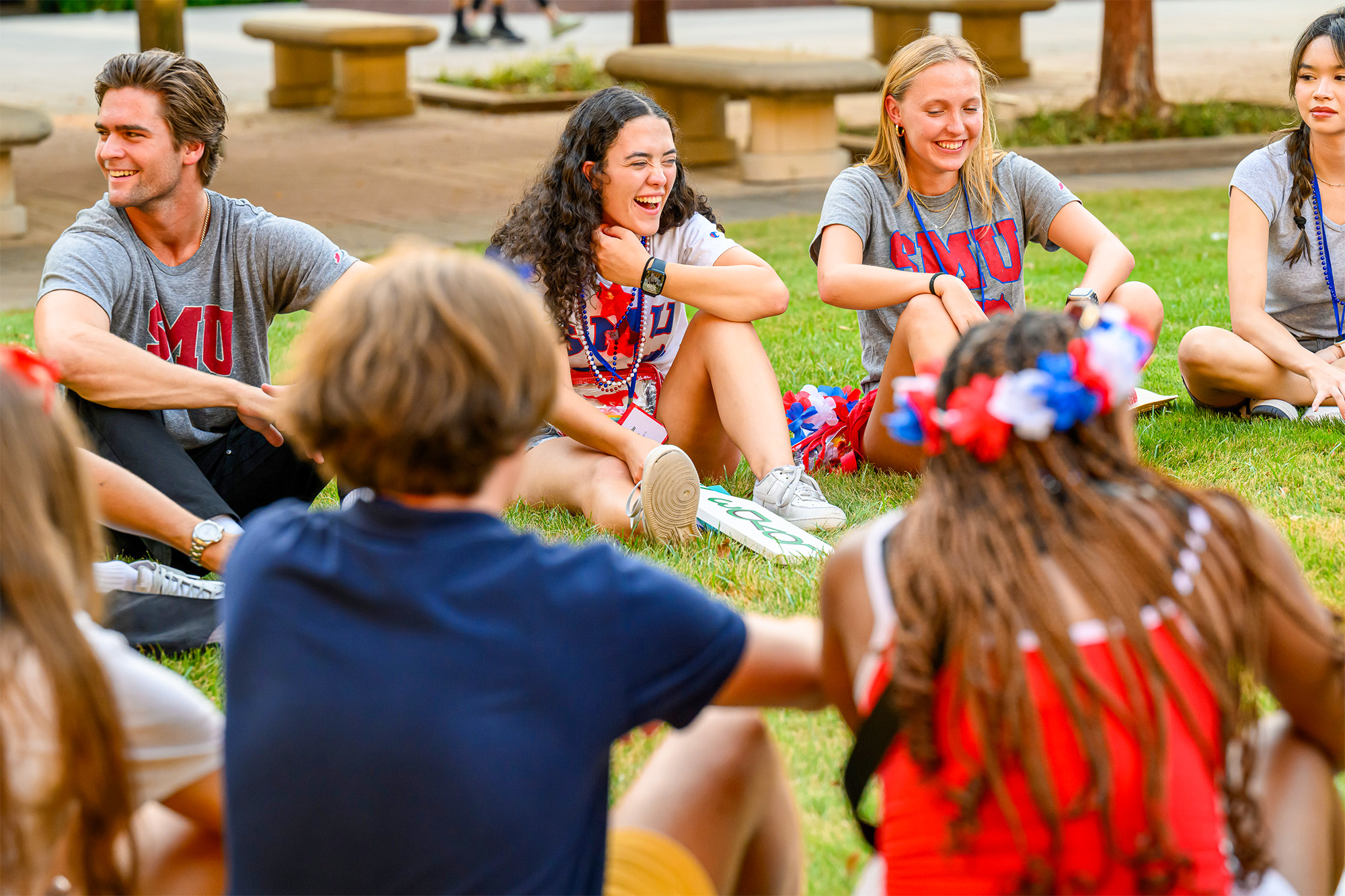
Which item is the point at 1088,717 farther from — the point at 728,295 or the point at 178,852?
the point at 728,295

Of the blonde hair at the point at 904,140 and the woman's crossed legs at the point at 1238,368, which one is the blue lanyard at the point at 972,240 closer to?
the blonde hair at the point at 904,140

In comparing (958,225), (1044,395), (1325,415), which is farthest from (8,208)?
(1044,395)

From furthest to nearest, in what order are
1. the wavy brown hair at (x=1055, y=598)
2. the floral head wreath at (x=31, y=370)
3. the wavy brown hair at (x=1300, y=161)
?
the wavy brown hair at (x=1300, y=161), the floral head wreath at (x=31, y=370), the wavy brown hair at (x=1055, y=598)

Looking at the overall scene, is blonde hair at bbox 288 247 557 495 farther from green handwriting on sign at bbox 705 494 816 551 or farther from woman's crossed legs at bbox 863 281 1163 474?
woman's crossed legs at bbox 863 281 1163 474

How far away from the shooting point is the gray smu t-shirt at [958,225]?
178 inches

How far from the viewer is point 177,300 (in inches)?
153

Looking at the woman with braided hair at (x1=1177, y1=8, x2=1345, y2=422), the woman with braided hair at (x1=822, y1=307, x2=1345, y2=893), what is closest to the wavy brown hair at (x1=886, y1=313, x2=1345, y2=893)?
the woman with braided hair at (x1=822, y1=307, x2=1345, y2=893)

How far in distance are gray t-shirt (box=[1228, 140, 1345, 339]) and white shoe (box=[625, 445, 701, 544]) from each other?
2235mm

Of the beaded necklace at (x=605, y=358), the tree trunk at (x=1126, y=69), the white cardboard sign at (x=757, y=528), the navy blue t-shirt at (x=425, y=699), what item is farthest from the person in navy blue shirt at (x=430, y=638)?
the tree trunk at (x=1126, y=69)

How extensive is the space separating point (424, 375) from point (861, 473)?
10.4 feet

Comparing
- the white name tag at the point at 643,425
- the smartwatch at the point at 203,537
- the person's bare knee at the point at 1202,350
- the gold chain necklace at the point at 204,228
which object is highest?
the gold chain necklace at the point at 204,228

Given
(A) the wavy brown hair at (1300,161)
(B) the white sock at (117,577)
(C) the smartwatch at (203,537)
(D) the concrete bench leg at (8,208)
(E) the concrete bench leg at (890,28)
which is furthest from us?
(E) the concrete bench leg at (890,28)

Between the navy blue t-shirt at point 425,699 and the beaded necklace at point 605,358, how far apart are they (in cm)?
271

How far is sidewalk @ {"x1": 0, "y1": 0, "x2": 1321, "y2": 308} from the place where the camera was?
394 inches
